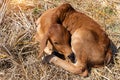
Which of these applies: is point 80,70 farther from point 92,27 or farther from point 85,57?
point 92,27

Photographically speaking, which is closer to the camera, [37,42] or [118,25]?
[37,42]

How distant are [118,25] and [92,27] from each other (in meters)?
1.13

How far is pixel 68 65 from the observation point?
573 centimetres

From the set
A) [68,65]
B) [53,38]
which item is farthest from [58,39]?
[68,65]

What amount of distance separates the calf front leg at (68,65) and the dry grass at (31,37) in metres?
0.09

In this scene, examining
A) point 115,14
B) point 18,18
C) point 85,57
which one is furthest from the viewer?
point 115,14

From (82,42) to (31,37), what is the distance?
108 cm

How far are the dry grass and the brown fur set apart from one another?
146 millimetres

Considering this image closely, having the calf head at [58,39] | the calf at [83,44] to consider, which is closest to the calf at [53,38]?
the calf head at [58,39]

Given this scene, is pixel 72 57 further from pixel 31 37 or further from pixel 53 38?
pixel 31 37

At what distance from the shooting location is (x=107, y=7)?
7.27m

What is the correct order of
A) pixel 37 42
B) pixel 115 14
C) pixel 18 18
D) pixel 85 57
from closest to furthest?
pixel 85 57
pixel 37 42
pixel 18 18
pixel 115 14

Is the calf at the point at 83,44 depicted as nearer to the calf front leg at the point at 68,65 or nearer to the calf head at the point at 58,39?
the calf front leg at the point at 68,65

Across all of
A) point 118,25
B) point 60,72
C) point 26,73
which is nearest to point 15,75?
point 26,73
